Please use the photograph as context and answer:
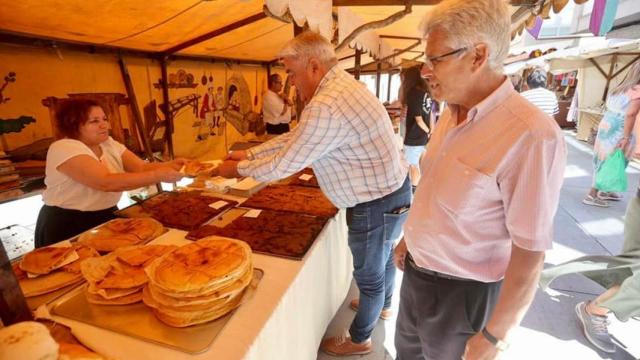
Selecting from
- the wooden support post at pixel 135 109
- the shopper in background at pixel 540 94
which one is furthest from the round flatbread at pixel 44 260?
the shopper in background at pixel 540 94

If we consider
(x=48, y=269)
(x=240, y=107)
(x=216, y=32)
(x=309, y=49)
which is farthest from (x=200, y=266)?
(x=240, y=107)

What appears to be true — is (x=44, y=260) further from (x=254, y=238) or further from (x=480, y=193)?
(x=480, y=193)

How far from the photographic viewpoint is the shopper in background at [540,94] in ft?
11.0

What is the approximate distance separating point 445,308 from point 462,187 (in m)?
0.49

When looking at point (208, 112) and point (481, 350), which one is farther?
point (208, 112)

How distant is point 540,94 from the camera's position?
133 inches

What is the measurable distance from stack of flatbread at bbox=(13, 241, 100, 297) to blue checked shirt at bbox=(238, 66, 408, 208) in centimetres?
87

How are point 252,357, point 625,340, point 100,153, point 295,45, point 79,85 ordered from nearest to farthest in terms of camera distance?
point 252,357
point 295,45
point 100,153
point 625,340
point 79,85

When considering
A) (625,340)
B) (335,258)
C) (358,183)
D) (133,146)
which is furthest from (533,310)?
(133,146)

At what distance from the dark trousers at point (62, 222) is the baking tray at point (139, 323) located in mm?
859

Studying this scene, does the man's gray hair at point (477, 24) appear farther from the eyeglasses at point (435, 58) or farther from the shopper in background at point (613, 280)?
the shopper in background at point (613, 280)

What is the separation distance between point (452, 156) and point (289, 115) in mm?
4949

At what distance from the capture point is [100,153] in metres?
1.97

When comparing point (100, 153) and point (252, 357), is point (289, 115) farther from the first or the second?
point (252, 357)
